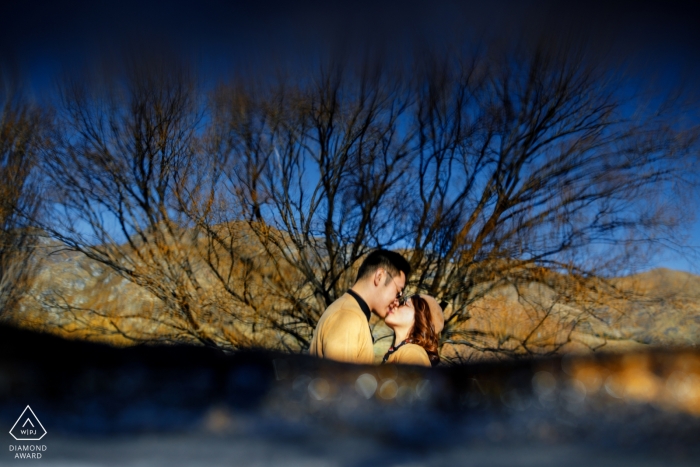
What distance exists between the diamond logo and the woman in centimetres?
57

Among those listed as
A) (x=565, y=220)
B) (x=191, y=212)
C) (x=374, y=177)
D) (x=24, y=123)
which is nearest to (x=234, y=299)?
(x=191, y=212)

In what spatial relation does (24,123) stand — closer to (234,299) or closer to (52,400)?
(234,299)

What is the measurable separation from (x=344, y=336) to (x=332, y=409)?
0.44 m

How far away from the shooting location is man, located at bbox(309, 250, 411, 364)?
664 mm

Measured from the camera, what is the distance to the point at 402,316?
0.82m

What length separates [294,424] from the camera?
9.1 inches

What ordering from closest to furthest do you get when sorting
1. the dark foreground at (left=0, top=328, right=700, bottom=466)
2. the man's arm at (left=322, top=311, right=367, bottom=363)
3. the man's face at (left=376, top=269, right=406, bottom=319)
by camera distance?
the dark foreground at (left=0, top=328, right=700, bottom=466), the man's arm at (left=322, top=311, right=367, bottom=363), the man's face at (left=376, top=269, right=406, bottom=319)

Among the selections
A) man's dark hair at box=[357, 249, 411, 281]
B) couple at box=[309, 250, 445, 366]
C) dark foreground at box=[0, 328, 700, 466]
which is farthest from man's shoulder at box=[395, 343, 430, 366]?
dark foreground at box=[0, 328, 700, 466]

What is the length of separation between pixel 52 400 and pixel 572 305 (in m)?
0.72

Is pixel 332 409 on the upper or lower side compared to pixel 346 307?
lower

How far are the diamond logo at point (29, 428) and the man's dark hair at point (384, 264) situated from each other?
586mm

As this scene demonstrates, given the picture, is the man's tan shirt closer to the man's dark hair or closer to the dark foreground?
the man's dark hair

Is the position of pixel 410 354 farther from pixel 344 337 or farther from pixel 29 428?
pixel 29 428

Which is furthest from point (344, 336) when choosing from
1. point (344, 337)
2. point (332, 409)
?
point (332, 409)
